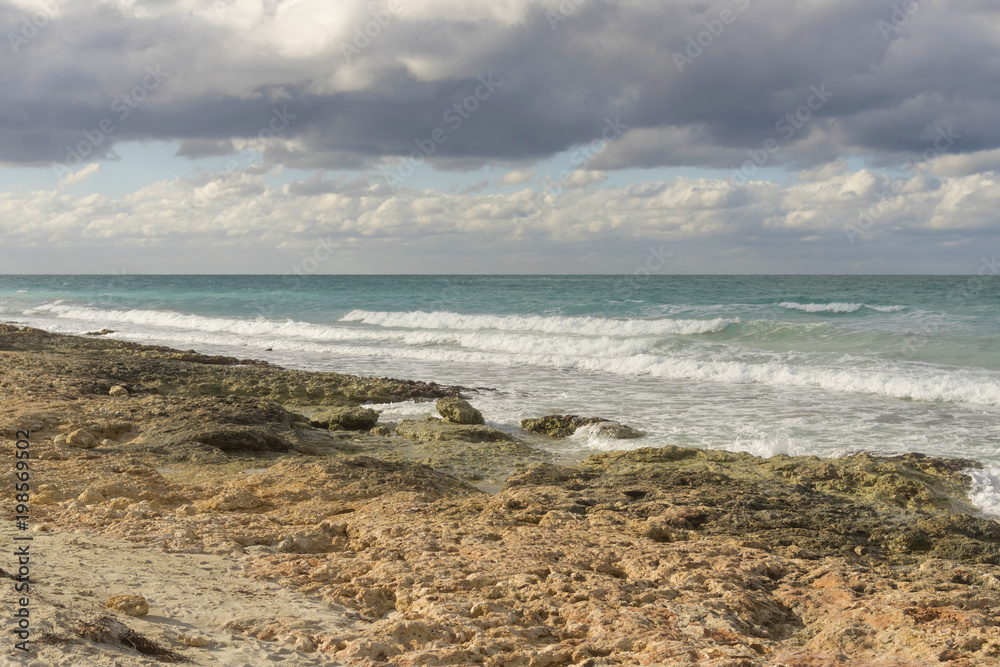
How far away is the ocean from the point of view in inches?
390

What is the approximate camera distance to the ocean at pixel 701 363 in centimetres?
990

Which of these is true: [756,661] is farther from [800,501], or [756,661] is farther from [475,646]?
[800,501]

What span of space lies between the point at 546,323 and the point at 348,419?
20100mm

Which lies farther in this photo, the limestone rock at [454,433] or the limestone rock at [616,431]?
the limestone rock at [616,431]

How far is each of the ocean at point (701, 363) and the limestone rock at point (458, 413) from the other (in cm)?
61

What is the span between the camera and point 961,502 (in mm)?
6742

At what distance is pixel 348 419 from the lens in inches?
381

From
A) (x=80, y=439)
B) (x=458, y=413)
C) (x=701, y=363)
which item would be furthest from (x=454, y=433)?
(x=701, y=363)

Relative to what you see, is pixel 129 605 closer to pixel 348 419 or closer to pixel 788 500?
pixel 788 500

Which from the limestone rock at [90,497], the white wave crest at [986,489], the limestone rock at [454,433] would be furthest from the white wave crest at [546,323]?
the limestone rock at [90,497]

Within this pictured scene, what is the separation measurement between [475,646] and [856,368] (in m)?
14.8

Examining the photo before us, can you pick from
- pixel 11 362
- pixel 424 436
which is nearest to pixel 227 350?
pixel 11 362

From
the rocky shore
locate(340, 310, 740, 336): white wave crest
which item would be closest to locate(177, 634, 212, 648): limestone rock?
the rocky shore

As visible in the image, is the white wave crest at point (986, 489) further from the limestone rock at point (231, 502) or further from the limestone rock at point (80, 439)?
the limestone rock at point (80, 439)
